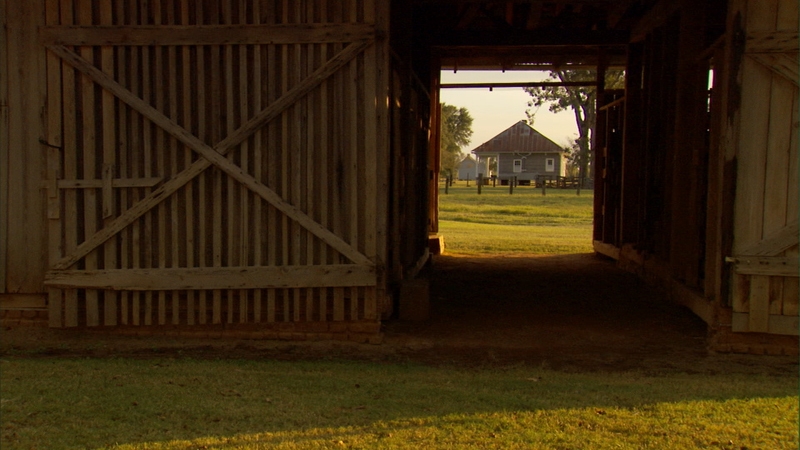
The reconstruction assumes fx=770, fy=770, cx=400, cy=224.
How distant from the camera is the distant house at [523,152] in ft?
222

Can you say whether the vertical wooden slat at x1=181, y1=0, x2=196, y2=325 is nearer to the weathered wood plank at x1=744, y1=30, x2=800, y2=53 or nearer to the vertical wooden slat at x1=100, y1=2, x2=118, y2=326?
the vertical wooden slat at x1=100, y1=2, x2=118, y2=326

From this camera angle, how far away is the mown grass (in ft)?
15.8

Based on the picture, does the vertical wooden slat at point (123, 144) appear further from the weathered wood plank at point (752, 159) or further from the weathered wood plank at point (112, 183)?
the weathered wood plank at point (752, 159)

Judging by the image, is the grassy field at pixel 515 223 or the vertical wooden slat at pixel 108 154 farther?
the grassy field at pixel 515 223

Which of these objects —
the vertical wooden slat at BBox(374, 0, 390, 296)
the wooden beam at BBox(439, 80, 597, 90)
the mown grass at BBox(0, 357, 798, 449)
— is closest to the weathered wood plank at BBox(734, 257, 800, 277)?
the mown grass at BBox(0, 357, 798, 449)

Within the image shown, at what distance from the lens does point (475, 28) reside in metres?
13.5

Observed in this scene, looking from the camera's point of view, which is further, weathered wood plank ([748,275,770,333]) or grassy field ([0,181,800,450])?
weathered wood plank ([748,275,770,333])

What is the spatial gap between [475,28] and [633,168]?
11.9ft

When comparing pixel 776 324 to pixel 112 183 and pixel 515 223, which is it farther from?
pixel 515 223

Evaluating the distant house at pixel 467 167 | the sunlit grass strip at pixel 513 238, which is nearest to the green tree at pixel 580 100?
the sunlit grass strip at pixel 513 238

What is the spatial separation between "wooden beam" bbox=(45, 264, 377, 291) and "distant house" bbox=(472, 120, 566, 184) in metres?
60.3

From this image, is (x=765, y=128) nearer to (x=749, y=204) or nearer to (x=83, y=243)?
(x=749, y=204)

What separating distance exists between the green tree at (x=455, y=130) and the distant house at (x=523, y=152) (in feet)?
73.6

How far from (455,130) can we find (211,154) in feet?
321
